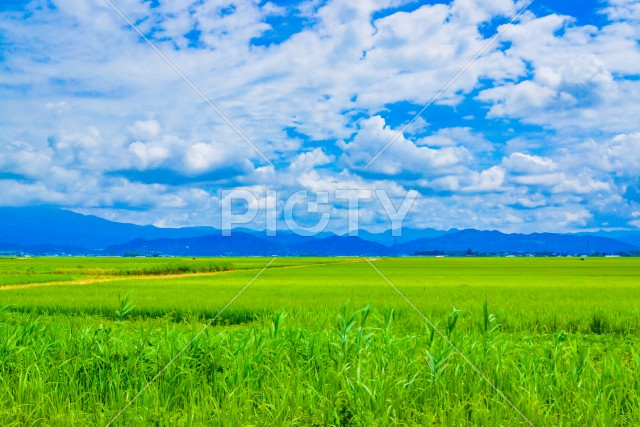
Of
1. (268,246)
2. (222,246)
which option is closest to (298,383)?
(268,246)

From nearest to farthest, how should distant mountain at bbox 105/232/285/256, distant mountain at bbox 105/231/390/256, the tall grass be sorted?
the tall grass < distant mountain at bbox 105/231/390/256 < distant mountain at bbox 105/232/285/256

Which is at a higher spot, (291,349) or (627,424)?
(291,349)

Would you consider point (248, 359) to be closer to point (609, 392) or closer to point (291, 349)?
point (291, 349)

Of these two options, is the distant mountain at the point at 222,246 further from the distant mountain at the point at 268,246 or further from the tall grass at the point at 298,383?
the tall grass at the point at 298,383

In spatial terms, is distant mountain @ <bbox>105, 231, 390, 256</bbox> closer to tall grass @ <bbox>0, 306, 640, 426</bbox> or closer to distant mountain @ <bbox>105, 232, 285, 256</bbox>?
distant mountain @ <bbox>105, 232, 285, 256</bbox>

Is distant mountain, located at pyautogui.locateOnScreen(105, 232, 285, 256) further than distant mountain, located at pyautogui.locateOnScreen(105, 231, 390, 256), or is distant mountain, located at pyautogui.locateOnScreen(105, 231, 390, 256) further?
distant mountain, located at pyautogui.locateOnScreen(105, 232, 285, 256)

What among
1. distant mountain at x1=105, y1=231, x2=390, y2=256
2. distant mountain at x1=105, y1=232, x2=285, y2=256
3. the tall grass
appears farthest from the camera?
distant mountain at x1=105, y1=232, x2=285, y2=256

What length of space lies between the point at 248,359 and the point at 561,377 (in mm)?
4124

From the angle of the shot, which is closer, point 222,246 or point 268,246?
point 268,246

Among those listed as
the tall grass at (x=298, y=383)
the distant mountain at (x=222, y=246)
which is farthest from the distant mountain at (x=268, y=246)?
the tall grass at (x=298, y=383)

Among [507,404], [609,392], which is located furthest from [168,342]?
[609,392]

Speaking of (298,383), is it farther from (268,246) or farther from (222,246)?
(222,246)

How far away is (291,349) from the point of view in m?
7.05

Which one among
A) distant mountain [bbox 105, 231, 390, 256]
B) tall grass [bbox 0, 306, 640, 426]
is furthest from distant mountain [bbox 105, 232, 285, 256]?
tall grass [bbox 0, 306, 640, 426]
